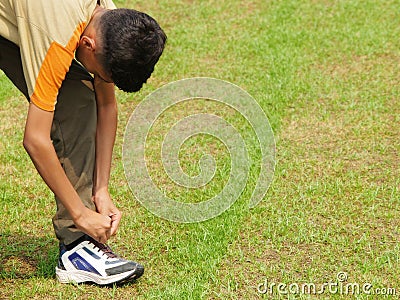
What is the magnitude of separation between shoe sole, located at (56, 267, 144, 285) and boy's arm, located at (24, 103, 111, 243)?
0.33 meters

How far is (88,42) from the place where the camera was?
9.14 feet

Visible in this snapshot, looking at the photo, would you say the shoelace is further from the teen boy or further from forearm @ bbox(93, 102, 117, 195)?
forearm @ bbox(93, 102, 117, 195)

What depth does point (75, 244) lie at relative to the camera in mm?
3381

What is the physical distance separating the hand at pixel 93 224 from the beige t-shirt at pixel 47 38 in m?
0.50

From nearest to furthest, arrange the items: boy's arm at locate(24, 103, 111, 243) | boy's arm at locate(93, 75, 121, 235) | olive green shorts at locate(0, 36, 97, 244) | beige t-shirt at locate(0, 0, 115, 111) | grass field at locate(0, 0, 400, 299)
Answer: beige t-shirt at locate(0, 0, 115, 111) < boy's arm at locate(24, 103, 111, 243) < olive green shorts at locate(0, 36, 97, 244) < boy's arm at locate(93, 75, 121, 235) < grass field at locate(0, 0, 400, 299)

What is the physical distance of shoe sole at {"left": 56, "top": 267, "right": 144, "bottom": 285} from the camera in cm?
331

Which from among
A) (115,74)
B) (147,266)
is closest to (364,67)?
(147,266)

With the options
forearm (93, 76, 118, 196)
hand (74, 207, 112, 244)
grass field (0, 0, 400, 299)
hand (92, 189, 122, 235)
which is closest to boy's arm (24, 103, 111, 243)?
hand (74, 207, 112, 244)

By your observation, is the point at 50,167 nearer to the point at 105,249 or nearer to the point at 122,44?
the point at 122,44

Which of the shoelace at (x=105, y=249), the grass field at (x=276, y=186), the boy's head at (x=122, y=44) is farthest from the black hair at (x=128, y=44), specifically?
the grass field at (x=276, y=186)

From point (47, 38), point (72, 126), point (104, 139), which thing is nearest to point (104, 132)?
point (104, 139)

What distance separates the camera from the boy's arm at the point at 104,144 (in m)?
3.31

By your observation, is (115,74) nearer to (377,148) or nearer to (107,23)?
(107,23)

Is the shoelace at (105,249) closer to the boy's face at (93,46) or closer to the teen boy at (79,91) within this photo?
the teen boy at (79,91)
